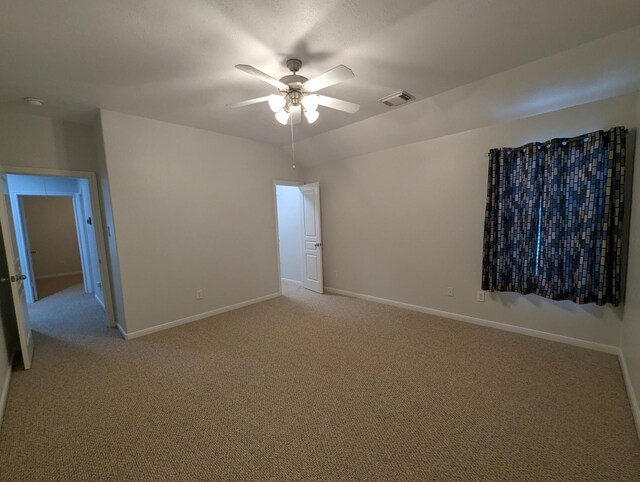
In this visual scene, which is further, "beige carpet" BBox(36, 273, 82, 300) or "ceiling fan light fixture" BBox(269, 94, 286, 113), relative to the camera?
"beige carpet" BBox(36, 273, 82, 300)

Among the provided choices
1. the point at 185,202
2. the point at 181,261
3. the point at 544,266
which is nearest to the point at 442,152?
the point at 544,266

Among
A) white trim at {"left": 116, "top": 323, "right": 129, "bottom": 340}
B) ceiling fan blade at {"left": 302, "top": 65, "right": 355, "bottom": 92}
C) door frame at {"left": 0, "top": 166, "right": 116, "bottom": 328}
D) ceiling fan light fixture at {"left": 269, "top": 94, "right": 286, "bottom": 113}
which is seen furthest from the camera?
white trim at {"left": 116, "top": 323, "right": 129, "bottom": 340}

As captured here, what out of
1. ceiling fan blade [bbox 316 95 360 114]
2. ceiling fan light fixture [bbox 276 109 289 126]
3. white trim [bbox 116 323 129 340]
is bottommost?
white trim [bbox 116 323 129 340]

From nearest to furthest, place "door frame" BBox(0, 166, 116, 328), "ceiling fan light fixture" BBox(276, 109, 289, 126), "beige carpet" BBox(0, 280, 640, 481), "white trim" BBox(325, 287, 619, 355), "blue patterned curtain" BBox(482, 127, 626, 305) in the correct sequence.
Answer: "beige carpet" BBox(0, 280, 640, 481) < "ceiling fan light fixture" BBox(276, 109, 289, 126) < "blue patterned curtain" BBox(482, 127, 626, 305) < "white trim" BBox(325, 287, 619, 355) < "door frame" BBox(0, 166, 116, 328)

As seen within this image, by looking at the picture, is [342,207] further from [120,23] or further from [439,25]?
[120,23]

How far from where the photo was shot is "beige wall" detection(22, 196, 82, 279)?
6543 millimetres

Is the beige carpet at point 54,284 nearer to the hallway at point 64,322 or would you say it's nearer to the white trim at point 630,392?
the hallway at point 64,322

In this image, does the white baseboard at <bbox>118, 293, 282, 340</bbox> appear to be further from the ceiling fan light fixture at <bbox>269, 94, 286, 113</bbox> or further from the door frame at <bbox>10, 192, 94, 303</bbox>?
the ceiling fan light fixture at <bbox>269, 94, 286, 113</bbox>

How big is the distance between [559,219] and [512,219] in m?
0.39

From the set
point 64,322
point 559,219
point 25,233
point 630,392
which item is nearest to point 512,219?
point 559,219

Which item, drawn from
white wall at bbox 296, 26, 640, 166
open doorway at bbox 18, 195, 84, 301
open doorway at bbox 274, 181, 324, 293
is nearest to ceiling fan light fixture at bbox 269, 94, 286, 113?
white wall at bbox 296, 26, 640, 166

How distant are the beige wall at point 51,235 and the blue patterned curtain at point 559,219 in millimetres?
9347

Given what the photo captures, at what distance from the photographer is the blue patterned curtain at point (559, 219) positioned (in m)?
2.37

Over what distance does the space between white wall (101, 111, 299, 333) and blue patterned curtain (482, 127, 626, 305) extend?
323cm
